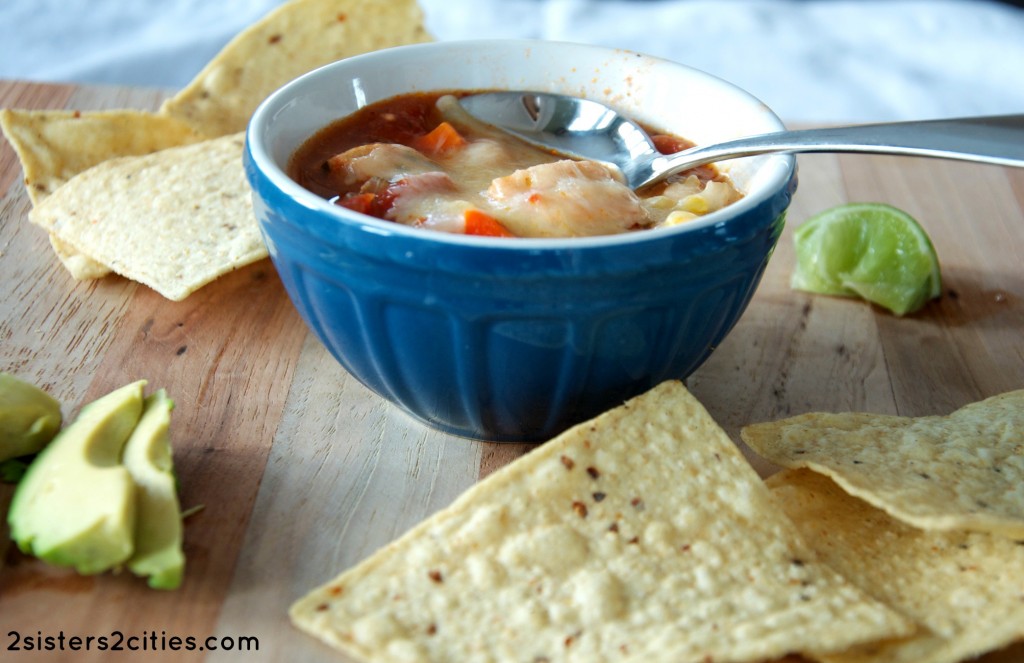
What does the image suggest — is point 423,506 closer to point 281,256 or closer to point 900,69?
point 281,256

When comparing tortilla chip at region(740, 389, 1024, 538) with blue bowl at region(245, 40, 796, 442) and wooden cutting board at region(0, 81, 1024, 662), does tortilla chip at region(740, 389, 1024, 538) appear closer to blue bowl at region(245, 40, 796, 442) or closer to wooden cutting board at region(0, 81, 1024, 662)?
wooden cutting board at region(0, 81, 1024, 662)

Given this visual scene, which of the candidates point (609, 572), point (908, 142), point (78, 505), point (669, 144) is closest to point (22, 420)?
point (78, 505)

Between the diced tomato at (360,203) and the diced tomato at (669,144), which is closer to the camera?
the diced tomato at (360,203)

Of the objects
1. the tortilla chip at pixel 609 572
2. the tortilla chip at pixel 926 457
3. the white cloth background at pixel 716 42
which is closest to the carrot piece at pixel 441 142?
the tortilla chip at pixel 609 572

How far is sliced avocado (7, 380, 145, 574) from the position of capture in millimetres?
1688

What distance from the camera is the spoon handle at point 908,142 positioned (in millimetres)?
1950

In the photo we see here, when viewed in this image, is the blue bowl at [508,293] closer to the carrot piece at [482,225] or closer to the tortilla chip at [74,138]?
the carrot piece at [482,225]

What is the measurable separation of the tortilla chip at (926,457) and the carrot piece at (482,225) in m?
0.59

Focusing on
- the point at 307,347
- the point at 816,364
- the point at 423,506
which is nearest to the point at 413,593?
the point at 423,506

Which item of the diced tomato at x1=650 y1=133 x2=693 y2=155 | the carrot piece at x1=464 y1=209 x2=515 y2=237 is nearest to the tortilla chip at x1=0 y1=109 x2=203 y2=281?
the carrot piece at x1=464 y1=209 x2=515 y2=237

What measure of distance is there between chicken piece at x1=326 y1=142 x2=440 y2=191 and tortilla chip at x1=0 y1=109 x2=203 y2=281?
2.62 ft

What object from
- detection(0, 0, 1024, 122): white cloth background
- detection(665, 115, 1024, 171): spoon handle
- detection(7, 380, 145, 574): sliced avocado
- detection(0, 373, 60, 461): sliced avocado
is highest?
detection(665, 115, 1024, 171): spoon handle

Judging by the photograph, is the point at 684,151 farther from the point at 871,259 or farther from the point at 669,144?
the point at 871,259

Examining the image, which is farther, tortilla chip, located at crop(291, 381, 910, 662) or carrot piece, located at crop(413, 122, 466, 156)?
carrot piece, located at crop(413, 122, 466, 156)
